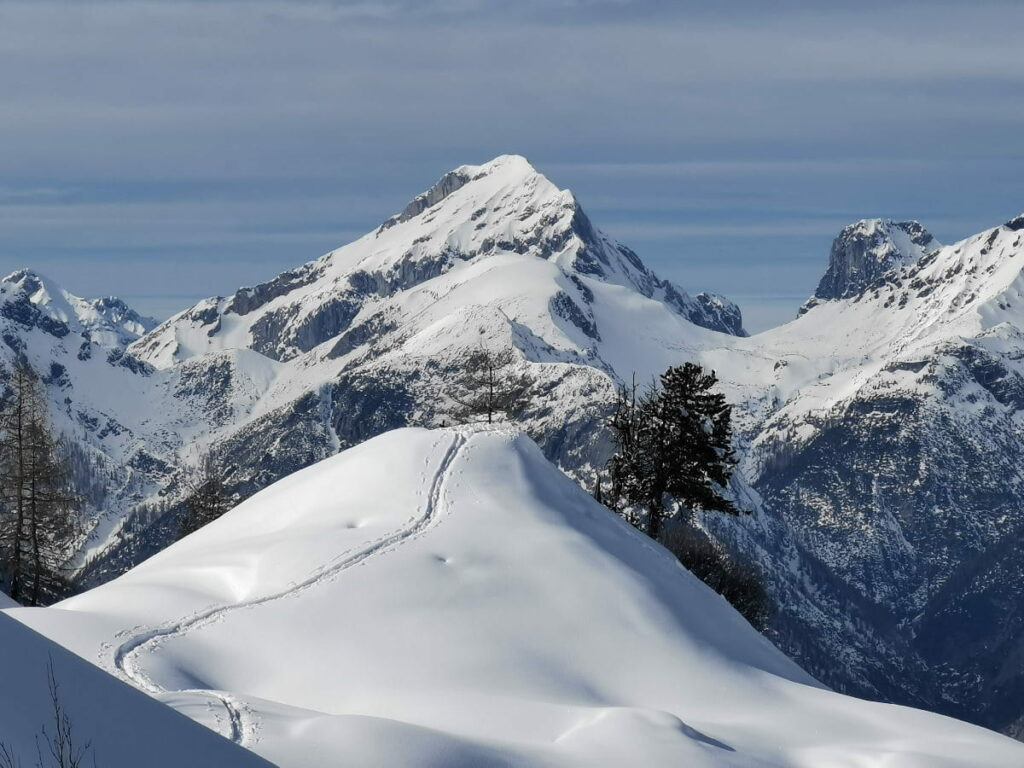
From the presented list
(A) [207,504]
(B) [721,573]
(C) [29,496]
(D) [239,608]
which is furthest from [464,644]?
(A) [207,504]

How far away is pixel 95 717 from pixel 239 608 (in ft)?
71.2

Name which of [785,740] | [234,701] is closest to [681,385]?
[785,740]

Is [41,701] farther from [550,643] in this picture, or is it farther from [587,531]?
[587,531]

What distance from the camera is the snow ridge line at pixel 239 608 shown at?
27.1m

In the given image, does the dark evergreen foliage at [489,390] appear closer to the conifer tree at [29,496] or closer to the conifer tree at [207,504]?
the conifer tree at [207,504]

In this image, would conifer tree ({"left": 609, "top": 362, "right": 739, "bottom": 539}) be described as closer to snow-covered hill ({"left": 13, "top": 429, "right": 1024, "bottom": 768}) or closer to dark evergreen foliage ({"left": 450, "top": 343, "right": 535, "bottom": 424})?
snow-covered hill ({"left": 13, "top": 429, "right": 1024, "bottom": 768})

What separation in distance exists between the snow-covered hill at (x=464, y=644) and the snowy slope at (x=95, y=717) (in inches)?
269

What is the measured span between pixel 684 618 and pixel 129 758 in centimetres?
2788

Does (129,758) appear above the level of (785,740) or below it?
above

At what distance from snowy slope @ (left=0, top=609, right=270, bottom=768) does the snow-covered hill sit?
6.84 meters

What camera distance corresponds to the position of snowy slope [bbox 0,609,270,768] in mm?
16125

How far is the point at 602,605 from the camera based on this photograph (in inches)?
→ 1606

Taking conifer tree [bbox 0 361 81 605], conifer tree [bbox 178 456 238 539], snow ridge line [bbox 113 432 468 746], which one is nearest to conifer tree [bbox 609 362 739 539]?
snow ridge line [bbox 113 432 468 746]

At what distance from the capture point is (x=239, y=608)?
126 ft
